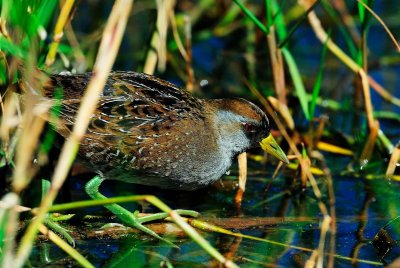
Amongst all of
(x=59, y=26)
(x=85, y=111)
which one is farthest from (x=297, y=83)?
(x=85, y=111)

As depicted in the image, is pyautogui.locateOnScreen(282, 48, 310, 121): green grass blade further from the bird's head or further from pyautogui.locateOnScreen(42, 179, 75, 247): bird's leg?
pyautogui.locateOnScreen(42, 179, 75, 247): bird's leg

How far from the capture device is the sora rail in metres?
4.67

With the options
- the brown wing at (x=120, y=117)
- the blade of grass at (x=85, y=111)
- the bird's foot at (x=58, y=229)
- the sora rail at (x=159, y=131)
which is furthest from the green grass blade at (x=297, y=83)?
the blade of grass at (x=85, y=111)

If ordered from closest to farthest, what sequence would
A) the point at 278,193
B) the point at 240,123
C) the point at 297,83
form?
the point at 240,123 → the point at 278,193 → the point at 297,83

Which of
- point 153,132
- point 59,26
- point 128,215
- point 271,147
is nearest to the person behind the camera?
point 128,215

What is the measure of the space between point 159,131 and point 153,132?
4cm

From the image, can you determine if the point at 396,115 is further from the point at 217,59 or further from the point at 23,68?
the point at 23,68

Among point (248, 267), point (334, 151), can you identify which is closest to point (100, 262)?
point (248, 267)

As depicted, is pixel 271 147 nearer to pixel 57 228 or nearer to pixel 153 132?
pixel 153 132

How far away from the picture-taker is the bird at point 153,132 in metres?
4.66

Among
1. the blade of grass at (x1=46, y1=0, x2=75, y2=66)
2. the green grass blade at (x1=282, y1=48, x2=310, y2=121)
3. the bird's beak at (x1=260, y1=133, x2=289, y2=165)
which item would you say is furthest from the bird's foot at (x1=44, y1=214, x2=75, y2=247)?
the green grass blade at (x1=282, y1=48, x2=310, y2=121)

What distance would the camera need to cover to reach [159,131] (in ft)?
15.6

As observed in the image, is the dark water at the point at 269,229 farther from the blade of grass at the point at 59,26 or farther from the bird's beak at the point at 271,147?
the blade of grass at the point at 59,26

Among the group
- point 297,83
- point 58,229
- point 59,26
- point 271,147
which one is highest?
point 59,26
